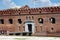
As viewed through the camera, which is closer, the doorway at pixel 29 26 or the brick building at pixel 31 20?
the brick building at pixel 31 20

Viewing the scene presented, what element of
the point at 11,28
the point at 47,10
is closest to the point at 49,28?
the point at 47,10

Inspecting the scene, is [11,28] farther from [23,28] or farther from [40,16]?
[40,16]

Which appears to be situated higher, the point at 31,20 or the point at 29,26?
the point at 31,20

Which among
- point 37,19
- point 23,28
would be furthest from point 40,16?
point 23,28

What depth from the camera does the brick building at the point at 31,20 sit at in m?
37.8

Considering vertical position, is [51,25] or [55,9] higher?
[55,9]

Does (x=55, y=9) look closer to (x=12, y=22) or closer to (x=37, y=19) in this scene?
(x=37, y=19)

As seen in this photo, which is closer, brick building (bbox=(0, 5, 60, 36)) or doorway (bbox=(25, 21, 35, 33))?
brick building (bbox=(0, 5, 60, 36))

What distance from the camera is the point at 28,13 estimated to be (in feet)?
131

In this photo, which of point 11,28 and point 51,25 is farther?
point 11,28

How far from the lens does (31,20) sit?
130 ft

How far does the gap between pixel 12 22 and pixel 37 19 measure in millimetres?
5059

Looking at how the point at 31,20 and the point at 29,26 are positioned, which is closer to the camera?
the point at 31,20

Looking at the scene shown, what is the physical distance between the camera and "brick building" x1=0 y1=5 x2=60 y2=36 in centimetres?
3778
